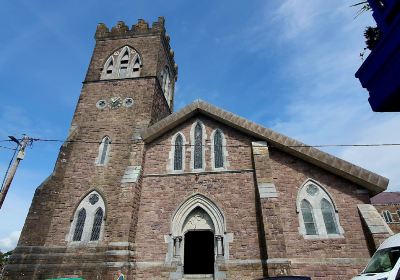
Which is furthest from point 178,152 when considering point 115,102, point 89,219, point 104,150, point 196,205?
point 115,102

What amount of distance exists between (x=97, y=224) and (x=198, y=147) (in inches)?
244

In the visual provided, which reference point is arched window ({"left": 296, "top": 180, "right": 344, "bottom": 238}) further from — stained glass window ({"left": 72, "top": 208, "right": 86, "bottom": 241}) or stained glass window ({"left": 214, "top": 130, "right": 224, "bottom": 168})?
stained glass window ({"left": 72, "top": 208, "right": 86, "bottom": 241})

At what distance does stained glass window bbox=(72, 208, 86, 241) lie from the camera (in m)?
13.0

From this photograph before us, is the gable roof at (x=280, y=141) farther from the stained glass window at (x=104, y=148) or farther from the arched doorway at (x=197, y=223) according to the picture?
the arched doorway at (x=197, y=223)

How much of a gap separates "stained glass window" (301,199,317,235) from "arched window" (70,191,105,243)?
9284 mm

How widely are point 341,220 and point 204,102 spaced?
8.39 meters

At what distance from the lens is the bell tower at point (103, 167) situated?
12.0 metres

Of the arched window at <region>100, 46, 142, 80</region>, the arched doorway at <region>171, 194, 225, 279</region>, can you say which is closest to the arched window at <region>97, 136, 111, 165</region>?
the arched window at <region>100, 46, 142, 80</region>

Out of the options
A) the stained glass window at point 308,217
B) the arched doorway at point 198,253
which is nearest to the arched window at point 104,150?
the arched doorway at point 198,253

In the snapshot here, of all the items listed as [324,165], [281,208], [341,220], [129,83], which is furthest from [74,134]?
[341,220]

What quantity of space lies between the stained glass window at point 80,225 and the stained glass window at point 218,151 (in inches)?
278

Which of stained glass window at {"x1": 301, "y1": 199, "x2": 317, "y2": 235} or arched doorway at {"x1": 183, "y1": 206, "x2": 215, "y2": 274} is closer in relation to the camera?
stained glass window at {"x1": 301, "y1": 199, "x2": 317, "y2": 235}

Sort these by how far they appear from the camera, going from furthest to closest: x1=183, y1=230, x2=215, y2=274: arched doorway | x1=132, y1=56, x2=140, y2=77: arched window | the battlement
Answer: the battlement → x1=132, y1=56, x2=140, y2=77: arched window → x1=183, y1=230, x2=215, y2=274: arched doorway

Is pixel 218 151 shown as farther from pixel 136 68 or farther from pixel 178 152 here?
pixel 136 68
